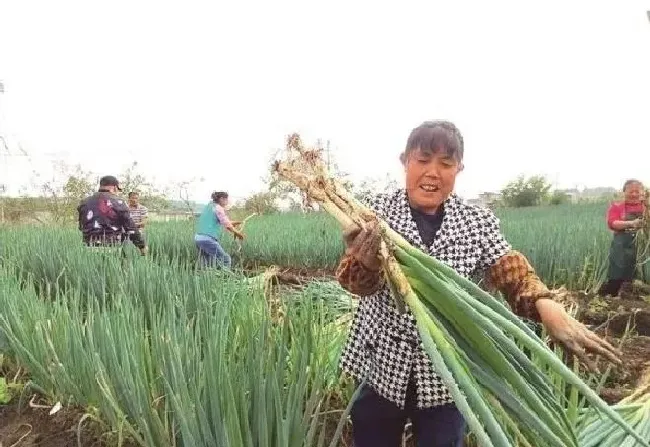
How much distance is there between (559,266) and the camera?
5234 mm

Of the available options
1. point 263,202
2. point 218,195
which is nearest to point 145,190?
point 263,202

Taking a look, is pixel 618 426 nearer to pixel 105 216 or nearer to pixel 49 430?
pixel 49 430

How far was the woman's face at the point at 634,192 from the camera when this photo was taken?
5.15 metres

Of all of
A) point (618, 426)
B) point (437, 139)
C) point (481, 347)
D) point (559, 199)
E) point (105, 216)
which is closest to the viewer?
point (481, 347)

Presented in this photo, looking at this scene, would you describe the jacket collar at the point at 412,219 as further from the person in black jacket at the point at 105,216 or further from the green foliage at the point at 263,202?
the green foliage at the point at 263,202

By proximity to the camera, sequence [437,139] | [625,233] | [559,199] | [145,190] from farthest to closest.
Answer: [559,199] < [145,190] < [625,233] < [437,139]

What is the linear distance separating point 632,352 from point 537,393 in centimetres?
236

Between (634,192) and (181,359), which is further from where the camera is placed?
(634,192)

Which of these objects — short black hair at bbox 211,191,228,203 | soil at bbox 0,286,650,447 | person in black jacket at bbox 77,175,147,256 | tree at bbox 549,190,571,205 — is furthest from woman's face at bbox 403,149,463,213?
tree at bbox 549,190,571,205

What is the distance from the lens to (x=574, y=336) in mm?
1164

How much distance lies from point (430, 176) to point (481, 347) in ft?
1.64

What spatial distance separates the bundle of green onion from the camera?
1485mm

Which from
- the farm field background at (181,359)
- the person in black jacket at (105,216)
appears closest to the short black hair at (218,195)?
the person in black jacket at (105,216)

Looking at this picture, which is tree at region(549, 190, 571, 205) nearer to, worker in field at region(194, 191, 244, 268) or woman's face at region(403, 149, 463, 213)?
worker in field at region(194, 191, 244, 268)
